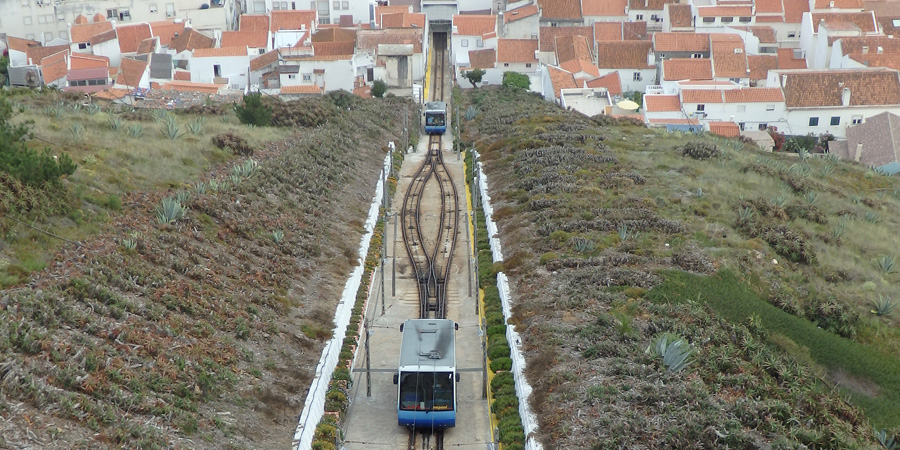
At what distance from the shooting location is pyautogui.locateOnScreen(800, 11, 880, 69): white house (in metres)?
78.2

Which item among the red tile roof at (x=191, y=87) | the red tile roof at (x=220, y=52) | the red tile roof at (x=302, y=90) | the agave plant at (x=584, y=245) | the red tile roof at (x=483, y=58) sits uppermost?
the red tile roof at (x=220, y=52)

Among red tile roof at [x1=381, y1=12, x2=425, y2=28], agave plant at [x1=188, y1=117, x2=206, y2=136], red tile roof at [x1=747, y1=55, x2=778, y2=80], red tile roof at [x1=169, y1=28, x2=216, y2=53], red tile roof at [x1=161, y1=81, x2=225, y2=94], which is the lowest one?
agave plant at [x1=188, y1=117, x2=206, y2=136]

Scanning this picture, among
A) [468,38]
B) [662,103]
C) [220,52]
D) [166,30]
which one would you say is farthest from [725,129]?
[166,30]

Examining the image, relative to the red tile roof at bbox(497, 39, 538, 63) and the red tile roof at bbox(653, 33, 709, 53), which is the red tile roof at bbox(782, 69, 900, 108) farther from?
the red tile roof at bbox(497, 39, 538, 63)

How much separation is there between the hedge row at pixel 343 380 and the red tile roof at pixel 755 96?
1586 inches

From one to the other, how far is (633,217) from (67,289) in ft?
64.7

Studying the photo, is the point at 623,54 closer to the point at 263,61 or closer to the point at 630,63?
the point at 630,63

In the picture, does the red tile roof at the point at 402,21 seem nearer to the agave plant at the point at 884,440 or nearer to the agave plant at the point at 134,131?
the agave plant at the point at 134,131

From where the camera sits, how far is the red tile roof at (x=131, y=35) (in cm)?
8062

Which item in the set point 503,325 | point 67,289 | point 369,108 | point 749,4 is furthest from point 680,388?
point 749,4

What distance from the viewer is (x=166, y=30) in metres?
84.5

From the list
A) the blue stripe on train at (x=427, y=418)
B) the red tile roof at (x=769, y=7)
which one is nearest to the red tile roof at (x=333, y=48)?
the red tile roof at (x=769, y=7)

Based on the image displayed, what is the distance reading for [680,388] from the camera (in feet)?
65.9

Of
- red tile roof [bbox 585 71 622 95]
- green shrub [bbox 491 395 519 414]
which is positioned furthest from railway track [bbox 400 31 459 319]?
red tile roof [bbox 585 71 622 95]
